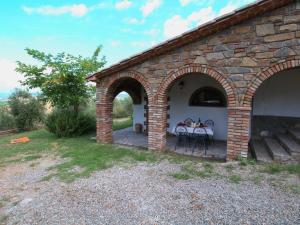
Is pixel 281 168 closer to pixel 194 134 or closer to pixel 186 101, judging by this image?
pixel 194 134

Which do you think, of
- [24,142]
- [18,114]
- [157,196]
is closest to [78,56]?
[24,142]

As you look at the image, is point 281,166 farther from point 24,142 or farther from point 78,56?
point 24,142

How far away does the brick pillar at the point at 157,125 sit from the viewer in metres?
6.46

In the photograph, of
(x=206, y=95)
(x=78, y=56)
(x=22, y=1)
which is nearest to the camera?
(x=206, y=95)

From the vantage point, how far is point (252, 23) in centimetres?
509

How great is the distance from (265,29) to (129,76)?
3.97 meters

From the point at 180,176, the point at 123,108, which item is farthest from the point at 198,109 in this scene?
the point at 123,108

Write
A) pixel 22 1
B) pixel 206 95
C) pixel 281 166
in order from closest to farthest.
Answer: pixel 281 166 → pixel 206 95 → pixel 22 1

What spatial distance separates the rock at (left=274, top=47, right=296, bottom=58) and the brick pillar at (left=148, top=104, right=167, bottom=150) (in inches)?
126

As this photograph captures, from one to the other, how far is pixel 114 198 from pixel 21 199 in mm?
1747

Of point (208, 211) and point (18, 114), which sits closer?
point (208, 211)

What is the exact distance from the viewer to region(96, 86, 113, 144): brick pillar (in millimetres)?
7527

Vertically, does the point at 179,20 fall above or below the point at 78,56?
above

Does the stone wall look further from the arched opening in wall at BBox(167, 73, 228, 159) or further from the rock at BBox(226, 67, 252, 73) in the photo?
the arched opening in wall at BBox(167, 73, 228, 159)
